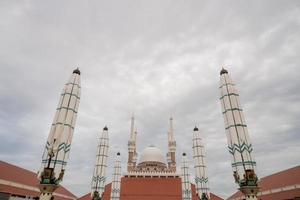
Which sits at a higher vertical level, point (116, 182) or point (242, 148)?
point (116, 182)

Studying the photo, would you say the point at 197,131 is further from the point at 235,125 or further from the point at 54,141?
the point at 54,141

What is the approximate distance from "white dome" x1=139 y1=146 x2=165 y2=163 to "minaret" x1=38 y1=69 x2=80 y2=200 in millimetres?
48852

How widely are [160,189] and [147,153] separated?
1695 centimetres

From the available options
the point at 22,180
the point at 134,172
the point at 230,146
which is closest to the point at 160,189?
the point at 134,172

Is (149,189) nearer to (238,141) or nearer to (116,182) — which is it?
(116,182)

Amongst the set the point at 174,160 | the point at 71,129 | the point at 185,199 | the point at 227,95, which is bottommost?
the point at 185,199

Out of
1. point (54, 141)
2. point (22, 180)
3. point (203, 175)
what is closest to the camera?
point (54, 141)

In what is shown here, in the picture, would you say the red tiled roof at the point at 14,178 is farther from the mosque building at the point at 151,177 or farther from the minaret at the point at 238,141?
the minaret at the point at 238,141

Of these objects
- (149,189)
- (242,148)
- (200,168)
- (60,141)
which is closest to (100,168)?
(200,168)

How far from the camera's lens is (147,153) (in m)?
66.2

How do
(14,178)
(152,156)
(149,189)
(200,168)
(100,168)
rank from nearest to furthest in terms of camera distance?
(200,168)
(100,168)
(14,178)
(149,189)
(152,156)

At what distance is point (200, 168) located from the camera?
24203mm

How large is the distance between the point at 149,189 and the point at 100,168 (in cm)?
2782

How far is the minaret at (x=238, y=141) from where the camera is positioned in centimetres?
1418
